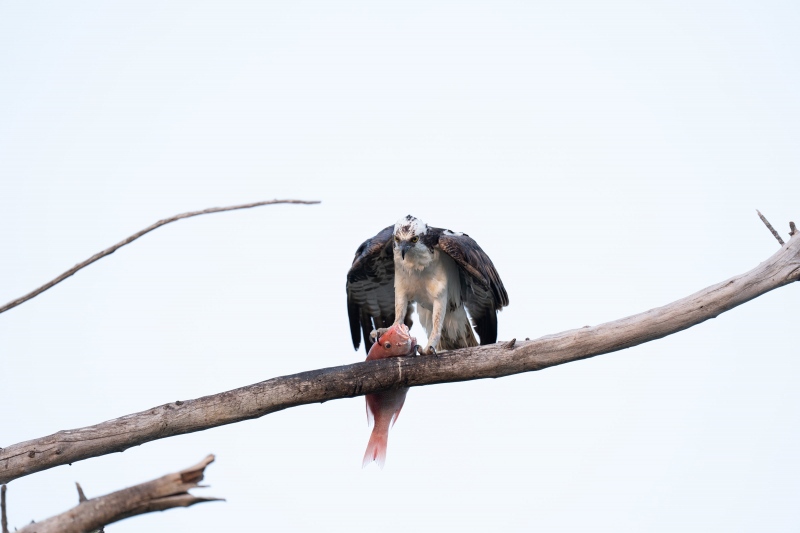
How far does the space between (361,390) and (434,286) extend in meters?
2.08

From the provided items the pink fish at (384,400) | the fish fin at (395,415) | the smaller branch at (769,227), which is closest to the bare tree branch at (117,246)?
the pink fish at (384,400)

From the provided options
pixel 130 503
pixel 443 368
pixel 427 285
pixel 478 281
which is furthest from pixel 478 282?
pixel 130 503

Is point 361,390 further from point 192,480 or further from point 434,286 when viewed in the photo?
point 192,480

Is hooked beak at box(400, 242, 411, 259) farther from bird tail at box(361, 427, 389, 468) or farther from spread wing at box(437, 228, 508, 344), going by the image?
bird tail at box(361, 427, 389, 468)

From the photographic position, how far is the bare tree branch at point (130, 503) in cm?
316

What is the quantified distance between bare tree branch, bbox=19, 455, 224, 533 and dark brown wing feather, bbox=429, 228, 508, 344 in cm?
493

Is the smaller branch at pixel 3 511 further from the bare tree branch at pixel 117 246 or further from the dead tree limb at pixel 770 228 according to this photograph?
the dead tree limb at pixel 770 228

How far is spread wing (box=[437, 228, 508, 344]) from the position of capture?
26.0 feet

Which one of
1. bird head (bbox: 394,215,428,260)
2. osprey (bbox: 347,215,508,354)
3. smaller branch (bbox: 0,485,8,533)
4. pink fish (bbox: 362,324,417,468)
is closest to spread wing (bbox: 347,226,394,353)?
osprey (bbox: 347,215,508,354)

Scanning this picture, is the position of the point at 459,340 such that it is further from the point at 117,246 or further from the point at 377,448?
the point at 117,246

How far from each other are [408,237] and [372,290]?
100 centimetres

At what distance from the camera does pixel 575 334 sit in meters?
6.24

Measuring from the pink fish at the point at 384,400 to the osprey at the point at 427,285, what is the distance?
497 millimetres

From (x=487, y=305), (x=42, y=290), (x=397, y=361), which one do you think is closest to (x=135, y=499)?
(x=42, y=290)
